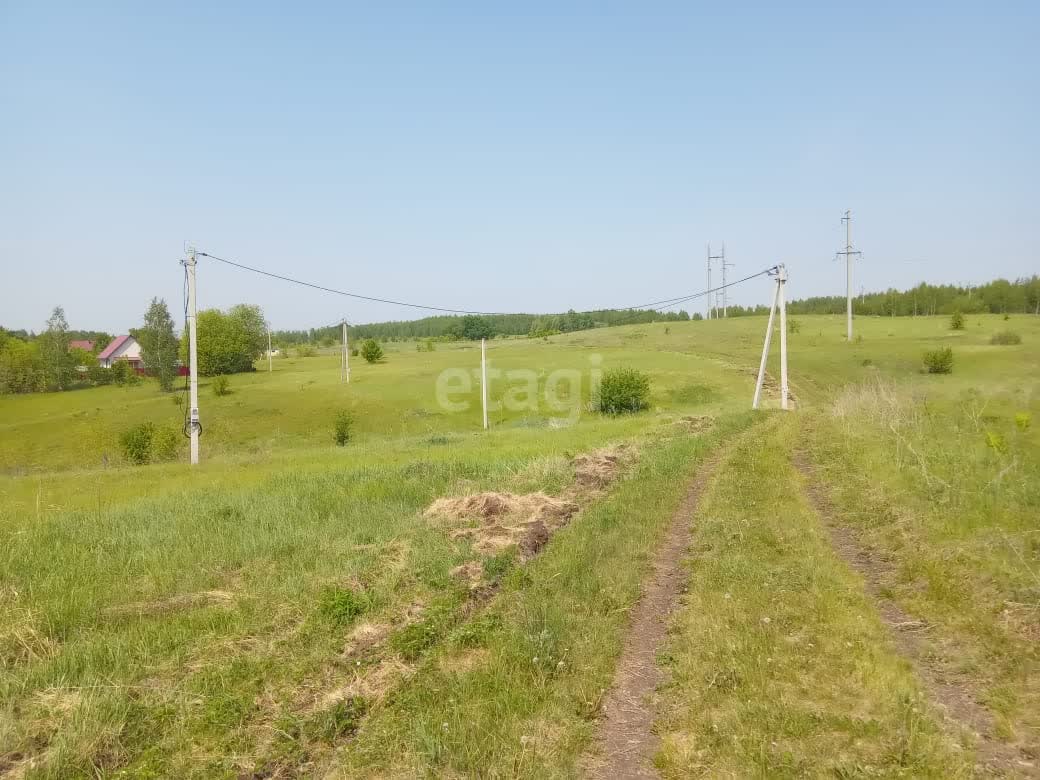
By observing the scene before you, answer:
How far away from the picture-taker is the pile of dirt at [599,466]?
13930mm

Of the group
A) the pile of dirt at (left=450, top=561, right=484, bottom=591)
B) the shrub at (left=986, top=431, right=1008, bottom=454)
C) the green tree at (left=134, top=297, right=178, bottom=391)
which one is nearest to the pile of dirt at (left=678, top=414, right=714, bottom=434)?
the shrub at (left=986, top=431, right=1008, bottom=454)

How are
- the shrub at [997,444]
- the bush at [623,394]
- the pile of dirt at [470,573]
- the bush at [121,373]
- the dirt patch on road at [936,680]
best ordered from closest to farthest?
the dirt patch on road at [936,680] → the pile of dirt at [470,573] → the shrub at [997,444] → the bush at [623,394] → the bush at [121,373]

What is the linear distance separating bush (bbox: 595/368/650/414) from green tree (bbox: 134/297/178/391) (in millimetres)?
60285

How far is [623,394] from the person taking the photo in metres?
40.8

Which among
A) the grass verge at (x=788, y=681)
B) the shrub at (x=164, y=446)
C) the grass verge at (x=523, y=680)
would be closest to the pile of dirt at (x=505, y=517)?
the grass verge at (x=523, y=680)

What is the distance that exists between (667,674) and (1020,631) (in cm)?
330

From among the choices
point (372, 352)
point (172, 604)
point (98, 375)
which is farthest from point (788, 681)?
point (98, 375)

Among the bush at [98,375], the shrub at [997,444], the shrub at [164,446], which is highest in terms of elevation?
the bush at [98,375]

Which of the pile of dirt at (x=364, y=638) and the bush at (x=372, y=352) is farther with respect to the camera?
the bush at (x=372, y=352)

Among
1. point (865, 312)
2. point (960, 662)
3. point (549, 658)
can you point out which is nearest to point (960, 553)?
point (960, 662)

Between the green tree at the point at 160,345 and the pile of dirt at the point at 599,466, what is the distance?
74516 millimetres

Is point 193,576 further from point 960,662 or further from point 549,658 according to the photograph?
point 960,662

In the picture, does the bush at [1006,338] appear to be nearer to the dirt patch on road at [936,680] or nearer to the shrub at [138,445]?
the dirt patch on road at [936,680]

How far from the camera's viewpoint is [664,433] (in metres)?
22.0
